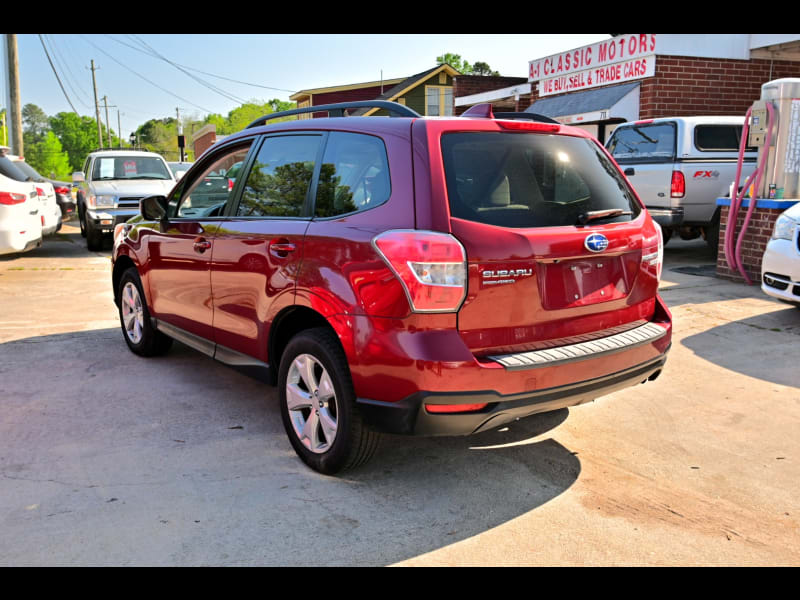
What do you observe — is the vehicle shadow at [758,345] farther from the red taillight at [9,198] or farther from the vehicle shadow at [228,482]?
the red taillight at [9,198]

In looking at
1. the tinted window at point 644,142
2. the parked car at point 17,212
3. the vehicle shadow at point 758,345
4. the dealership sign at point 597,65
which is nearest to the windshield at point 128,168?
the parked car at point 17,212

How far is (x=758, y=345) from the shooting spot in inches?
247

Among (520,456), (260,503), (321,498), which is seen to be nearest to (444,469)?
(520,456)

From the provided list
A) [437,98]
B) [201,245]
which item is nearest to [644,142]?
[201,245]

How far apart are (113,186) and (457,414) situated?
479 inches

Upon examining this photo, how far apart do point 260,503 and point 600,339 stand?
1.84 m

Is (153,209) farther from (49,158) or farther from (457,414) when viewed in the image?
(49,158)

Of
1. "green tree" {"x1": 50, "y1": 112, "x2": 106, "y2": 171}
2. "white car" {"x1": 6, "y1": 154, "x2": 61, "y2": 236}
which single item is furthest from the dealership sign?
"green tree" {"x1": 50, "y1": 112, "x2": 106, "y2": 171}

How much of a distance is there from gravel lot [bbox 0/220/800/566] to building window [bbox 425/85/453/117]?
40420mm

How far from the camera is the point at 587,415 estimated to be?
4734 mm

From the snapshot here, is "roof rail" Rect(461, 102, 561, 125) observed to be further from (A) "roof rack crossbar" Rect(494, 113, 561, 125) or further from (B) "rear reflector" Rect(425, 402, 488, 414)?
(B) "rear reflector" Rect(425, 402, 488, 414)

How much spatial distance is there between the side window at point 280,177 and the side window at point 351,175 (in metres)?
0.14
